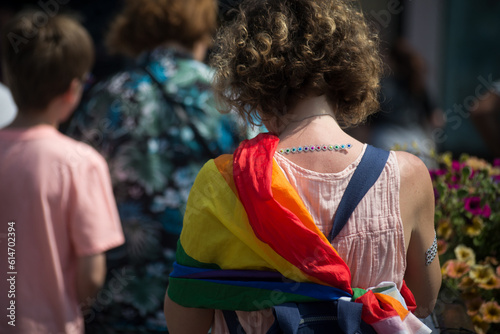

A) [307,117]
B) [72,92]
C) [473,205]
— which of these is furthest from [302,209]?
[72,92]

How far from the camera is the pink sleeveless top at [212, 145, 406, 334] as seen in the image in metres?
1.30

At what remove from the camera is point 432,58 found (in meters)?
5.72

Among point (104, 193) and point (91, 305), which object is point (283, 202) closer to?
point (104, 193)

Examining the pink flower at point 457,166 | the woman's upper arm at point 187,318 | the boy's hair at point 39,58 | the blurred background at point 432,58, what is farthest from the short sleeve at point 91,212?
the blurred background at point 432,58

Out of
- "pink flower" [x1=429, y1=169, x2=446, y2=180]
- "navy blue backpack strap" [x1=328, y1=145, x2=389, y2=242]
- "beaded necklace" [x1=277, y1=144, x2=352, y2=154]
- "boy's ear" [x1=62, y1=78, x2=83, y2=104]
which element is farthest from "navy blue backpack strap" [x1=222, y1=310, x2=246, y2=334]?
"boy's ear" [x1=62, y1=78, x2=83, y2=104]

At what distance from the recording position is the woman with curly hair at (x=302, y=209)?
1262 millimetres

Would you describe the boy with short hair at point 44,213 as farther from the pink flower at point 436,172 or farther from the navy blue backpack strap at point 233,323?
the pink flower at point 436,172

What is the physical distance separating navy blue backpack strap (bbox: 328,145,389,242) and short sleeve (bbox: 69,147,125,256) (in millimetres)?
1025

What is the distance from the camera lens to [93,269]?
2018mm

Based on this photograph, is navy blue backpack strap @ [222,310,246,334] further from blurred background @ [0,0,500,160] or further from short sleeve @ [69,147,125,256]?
blurred background @ [0,0,500,160]

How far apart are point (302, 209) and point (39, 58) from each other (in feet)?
4.46

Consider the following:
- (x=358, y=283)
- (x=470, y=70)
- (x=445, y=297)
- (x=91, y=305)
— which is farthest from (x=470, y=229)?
(x=470, y=70)

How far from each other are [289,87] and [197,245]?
448 mm

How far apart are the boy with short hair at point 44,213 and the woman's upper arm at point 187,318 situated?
68 cm
